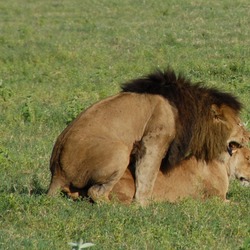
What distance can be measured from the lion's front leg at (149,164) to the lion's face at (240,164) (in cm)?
85

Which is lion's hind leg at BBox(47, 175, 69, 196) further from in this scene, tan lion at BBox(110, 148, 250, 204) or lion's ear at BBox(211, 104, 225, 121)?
lion's ear at BBox(211, 104, 225, 121)

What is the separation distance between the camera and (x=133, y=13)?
2364 centimetres

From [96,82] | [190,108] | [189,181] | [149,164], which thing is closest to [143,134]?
[149,164]

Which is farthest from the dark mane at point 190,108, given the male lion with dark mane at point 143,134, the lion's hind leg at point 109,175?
the lion's hind leg at point 109,175

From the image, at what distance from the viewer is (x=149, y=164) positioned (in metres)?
7.57

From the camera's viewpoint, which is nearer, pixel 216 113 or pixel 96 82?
pixel 216 113

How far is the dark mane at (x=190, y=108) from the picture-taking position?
7.66m

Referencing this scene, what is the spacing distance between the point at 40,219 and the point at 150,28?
1453 centimetres

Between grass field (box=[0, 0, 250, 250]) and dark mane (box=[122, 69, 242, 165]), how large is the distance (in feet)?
1.73

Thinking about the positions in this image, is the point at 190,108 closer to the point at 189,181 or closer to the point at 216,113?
the point at 216,113

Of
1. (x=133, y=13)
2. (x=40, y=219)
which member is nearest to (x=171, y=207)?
(x=40, y=219)

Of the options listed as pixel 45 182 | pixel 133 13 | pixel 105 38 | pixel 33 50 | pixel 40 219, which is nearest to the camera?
pixel 40 219

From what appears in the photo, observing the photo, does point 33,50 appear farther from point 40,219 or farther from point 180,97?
point 40,219

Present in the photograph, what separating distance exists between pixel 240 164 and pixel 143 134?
1102mm
